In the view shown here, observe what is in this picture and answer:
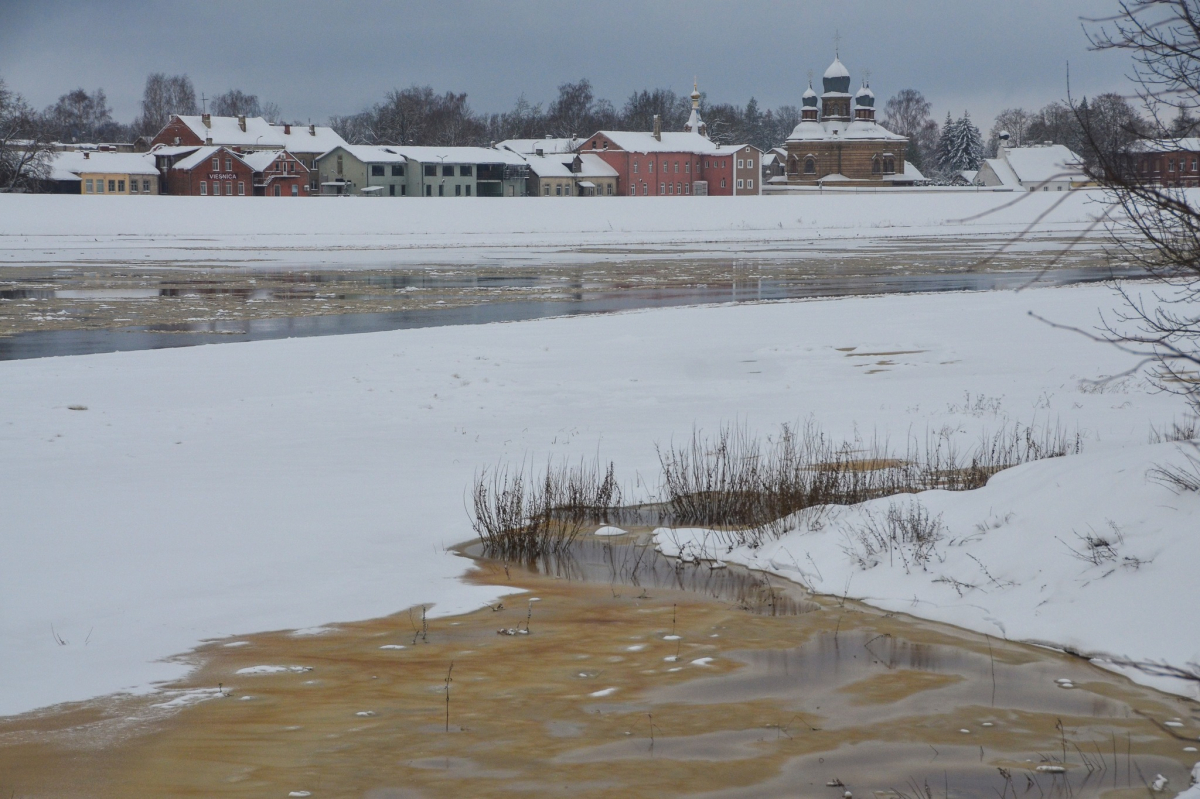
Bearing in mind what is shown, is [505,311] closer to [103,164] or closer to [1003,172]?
[103,164]

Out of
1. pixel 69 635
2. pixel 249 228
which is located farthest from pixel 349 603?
Answer: pixel 249 228

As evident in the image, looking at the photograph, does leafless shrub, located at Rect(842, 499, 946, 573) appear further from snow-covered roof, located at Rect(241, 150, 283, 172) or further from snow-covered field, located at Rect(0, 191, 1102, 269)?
snow-covered roof, located at Rect(241, 150, 283, 172)

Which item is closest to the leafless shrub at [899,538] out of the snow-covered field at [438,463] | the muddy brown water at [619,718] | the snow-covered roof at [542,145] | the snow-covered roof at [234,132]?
the snow-covered field at [438,463]

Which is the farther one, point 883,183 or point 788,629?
point 883,183

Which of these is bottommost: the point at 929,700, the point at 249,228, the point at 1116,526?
the point at 929,700

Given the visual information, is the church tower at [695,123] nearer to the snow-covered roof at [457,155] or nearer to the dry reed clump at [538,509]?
the snow-covered roof at [457,155]

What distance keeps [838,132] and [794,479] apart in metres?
110

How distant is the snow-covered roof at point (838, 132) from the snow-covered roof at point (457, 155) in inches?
1107

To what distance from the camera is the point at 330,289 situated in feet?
120

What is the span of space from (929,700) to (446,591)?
3938mm

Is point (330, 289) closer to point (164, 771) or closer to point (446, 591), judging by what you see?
point (446, 591)

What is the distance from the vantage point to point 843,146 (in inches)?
4552

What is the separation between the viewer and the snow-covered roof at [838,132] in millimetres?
115250

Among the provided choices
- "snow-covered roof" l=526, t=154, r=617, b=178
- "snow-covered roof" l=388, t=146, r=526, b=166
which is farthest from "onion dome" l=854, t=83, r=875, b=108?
"snow-covered roof" l=388, t=146, r=526, b=166
